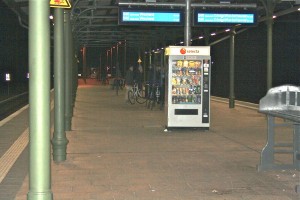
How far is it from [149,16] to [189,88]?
261cm

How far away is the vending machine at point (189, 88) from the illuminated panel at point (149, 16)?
1.88 metres

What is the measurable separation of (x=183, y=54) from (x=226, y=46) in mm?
23299

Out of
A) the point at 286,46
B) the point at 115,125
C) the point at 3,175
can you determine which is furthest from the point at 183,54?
the point at 286,46

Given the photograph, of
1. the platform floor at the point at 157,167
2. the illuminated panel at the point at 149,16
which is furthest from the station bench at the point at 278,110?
the illuminated panel at the point at 149,16

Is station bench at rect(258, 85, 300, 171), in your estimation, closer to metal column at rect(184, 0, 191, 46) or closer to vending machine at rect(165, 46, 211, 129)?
vending machine at rect(165, 46, 211, 129)

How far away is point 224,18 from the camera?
14.4 m

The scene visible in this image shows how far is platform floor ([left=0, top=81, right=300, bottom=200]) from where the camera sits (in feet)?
21.1

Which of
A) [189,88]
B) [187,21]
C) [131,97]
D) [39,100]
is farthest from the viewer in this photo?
[131,97]

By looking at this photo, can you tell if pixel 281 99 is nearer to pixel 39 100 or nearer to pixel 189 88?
pixel 39 100

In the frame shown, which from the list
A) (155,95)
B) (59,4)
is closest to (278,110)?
(59,4)

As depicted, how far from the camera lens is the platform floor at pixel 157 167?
6.44 m

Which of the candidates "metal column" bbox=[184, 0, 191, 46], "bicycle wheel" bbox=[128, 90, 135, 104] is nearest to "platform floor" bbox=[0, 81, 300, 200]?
"metal column" bbox=[184, 0, 191, 46]

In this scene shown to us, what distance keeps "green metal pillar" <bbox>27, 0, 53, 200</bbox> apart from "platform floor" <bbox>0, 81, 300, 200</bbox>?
1.82m

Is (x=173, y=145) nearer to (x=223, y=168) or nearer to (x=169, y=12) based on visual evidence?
(x=223, y=168)
